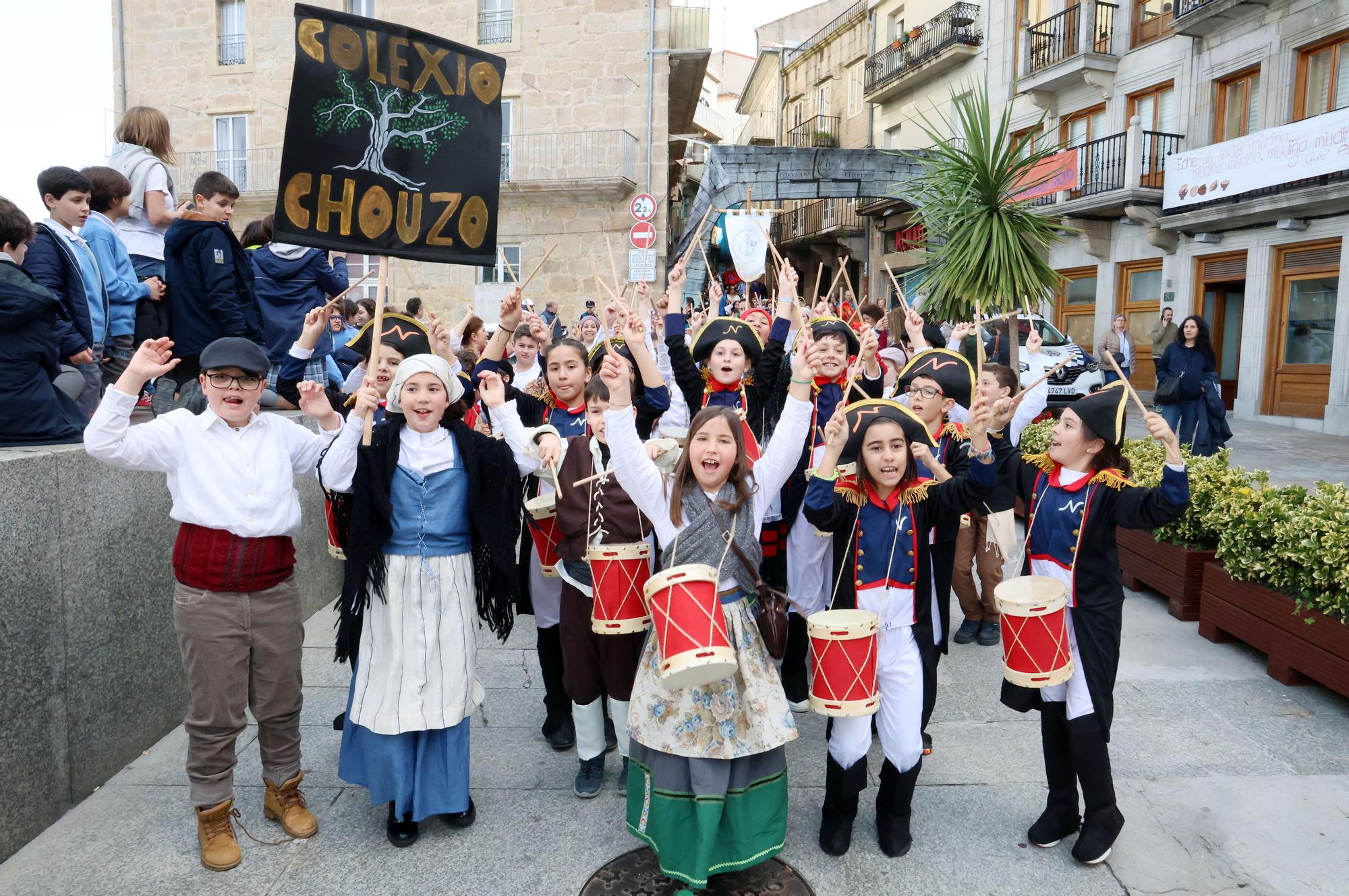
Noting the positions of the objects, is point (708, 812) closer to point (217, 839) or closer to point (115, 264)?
point (217, 839)

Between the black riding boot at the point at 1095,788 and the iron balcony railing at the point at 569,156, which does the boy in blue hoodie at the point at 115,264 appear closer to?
the black riding boot at the point at 1095,788

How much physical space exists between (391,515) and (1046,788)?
3.06m

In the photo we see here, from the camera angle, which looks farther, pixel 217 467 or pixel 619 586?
pixel 619 586

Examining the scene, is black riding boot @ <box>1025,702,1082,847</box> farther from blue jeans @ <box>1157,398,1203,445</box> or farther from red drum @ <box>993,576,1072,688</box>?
blue jeans @ <box>1157,398,1203,445</box>

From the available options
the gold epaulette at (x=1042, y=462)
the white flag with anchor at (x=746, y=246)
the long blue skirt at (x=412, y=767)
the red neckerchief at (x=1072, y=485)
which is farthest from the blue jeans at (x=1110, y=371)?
the long blue skirt at (x=412, y=767)

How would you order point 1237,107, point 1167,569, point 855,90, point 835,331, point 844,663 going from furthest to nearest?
point 855,90
point 1237,107
point 1167,569
point 835,331
point 844,663

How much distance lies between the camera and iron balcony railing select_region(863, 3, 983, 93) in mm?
24641

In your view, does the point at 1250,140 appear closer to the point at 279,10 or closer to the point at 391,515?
the point at 391,515

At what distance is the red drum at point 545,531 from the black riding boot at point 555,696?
381mm

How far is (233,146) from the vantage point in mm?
23672

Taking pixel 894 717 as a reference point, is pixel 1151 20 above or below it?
above

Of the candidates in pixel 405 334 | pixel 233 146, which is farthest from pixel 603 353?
pixel 233 146

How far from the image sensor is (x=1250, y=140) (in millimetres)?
16078

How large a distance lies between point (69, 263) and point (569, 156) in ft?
61.0
